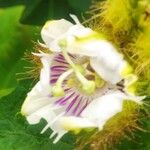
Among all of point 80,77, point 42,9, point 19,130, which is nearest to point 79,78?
point 80,77

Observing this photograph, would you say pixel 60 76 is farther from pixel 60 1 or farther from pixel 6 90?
pixel 60 1

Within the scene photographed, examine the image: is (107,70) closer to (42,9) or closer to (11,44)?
(11,44)

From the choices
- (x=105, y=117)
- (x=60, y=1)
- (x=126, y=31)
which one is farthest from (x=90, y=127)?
(x=60, y=1)

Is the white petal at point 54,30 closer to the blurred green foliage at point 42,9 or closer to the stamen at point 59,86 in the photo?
the stamen at point 59,86

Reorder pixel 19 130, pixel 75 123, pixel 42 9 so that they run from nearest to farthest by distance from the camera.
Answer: pixel 75 123 → pixel 19 130 → pixel 42 9

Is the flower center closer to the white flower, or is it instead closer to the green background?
the white flower
